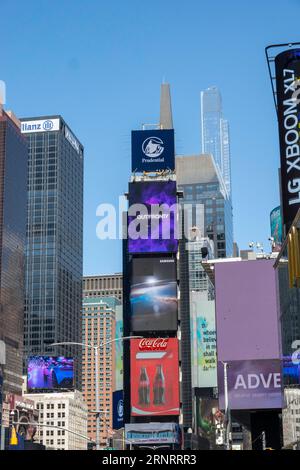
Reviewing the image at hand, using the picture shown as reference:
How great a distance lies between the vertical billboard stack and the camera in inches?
5079

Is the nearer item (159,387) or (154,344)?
(159,387)

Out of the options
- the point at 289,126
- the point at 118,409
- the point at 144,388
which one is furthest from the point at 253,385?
the point at 118,409

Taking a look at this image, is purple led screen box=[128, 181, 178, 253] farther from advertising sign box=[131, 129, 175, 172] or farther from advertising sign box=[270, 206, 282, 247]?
advertising sign box=[270, 206, 282, 247]

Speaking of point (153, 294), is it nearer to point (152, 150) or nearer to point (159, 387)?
point (159, 387)

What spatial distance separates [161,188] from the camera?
138 metres

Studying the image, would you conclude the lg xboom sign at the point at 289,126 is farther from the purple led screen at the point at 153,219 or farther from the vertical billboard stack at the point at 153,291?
the purple led screen at the point at 153,219

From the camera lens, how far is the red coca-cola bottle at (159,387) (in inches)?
5069

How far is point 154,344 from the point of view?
12962 cm


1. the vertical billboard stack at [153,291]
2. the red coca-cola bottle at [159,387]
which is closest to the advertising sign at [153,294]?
the vertical billboard stack at [153,291]

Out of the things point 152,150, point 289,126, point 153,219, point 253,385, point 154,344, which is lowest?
point 253,385

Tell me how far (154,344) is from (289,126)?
82658 mm

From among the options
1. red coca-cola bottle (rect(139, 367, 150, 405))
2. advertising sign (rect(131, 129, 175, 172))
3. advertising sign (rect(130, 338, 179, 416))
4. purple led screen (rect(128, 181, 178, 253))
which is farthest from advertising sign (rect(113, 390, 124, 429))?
advertising sign (rect(131, 129, 175, 172))
